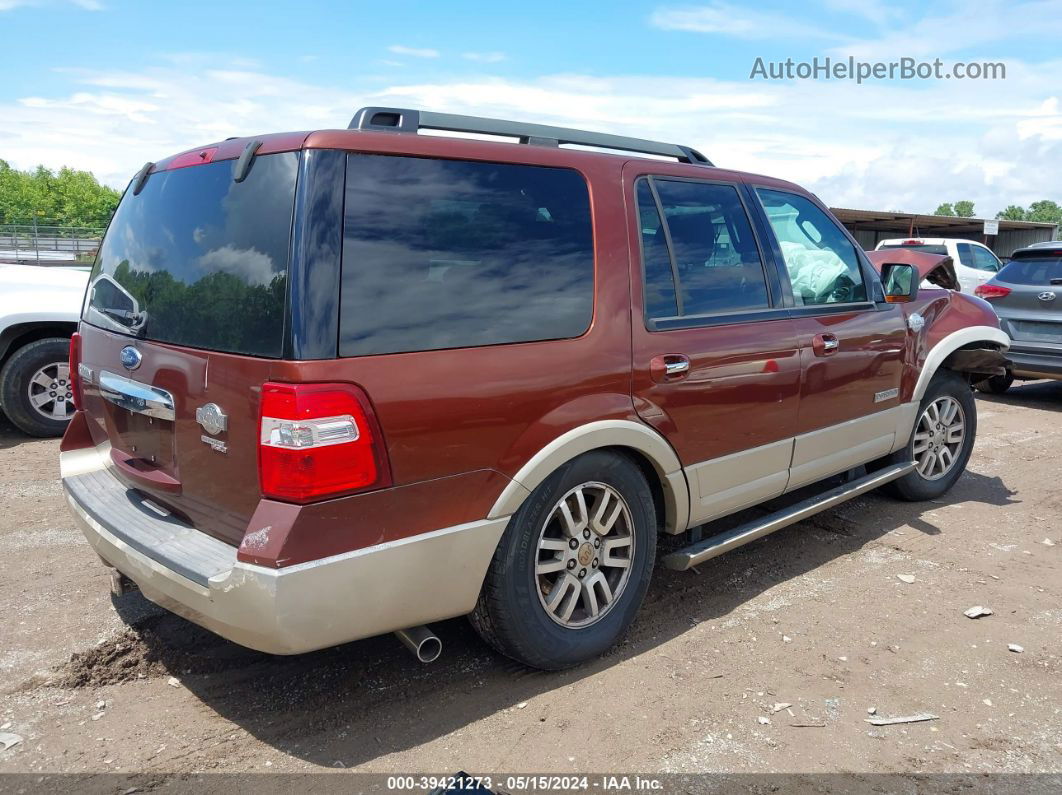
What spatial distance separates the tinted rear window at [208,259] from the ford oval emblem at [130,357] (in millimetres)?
61

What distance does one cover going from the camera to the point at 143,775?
8.33ft

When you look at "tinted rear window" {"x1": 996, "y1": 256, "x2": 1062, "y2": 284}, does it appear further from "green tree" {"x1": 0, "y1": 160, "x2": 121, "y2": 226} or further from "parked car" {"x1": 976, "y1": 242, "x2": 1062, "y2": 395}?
"green tree" {"x1": 0, "y1": 160, "x2": 121, "y2": 226}

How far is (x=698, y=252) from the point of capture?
11.6 ft

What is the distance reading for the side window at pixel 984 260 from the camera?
16.5m

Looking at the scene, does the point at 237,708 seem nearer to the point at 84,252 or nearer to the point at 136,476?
the point at 136,476

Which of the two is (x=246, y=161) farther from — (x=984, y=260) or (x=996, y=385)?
(x=984, y=260)

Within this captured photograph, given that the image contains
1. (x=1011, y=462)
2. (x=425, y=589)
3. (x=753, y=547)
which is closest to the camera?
(x=425, y=589)

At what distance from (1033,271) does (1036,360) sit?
3.44 ft

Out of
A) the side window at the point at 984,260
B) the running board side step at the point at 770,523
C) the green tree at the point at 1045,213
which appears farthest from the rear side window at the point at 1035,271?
the green tree at the point at 1045,213

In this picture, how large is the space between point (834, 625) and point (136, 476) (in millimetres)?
2989

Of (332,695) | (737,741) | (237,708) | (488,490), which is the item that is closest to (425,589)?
Result: (488,490)

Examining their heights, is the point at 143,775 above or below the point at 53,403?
below

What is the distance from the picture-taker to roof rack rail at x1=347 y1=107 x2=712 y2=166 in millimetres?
2768

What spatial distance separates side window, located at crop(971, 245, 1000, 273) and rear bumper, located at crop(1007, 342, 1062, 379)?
349 inches
